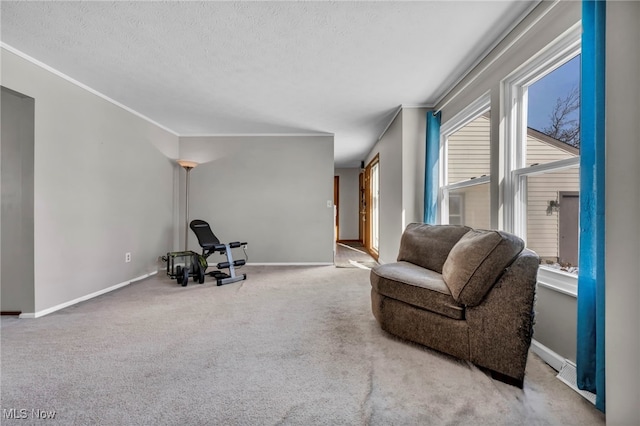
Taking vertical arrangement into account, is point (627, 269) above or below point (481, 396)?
above

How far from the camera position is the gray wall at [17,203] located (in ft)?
8.09

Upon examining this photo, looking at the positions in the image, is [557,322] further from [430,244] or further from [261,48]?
[261,48]

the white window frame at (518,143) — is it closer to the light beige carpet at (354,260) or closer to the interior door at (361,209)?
the light beige carpet at (354,260)

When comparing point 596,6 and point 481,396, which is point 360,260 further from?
point 596,6

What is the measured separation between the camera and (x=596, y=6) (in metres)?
1.25

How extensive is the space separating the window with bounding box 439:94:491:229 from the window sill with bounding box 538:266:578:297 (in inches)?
28.5

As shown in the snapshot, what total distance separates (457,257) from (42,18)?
10.7 feet

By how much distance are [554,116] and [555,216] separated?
0.68 meters

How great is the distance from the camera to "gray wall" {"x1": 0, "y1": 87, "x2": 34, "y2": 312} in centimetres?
246

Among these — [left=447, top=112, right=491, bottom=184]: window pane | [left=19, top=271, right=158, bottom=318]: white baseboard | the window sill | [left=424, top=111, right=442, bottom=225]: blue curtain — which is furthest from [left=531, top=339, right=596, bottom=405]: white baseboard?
[left=19, top=271, right=158, bottom=318]: white baseboard

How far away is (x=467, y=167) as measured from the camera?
297 cm

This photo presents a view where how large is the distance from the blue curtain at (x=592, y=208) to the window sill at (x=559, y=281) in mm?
296

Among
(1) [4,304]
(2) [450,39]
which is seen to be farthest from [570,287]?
(1) [4,304]

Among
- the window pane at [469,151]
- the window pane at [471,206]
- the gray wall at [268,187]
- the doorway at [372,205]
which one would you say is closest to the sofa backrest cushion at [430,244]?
the window pane at [471,206]
